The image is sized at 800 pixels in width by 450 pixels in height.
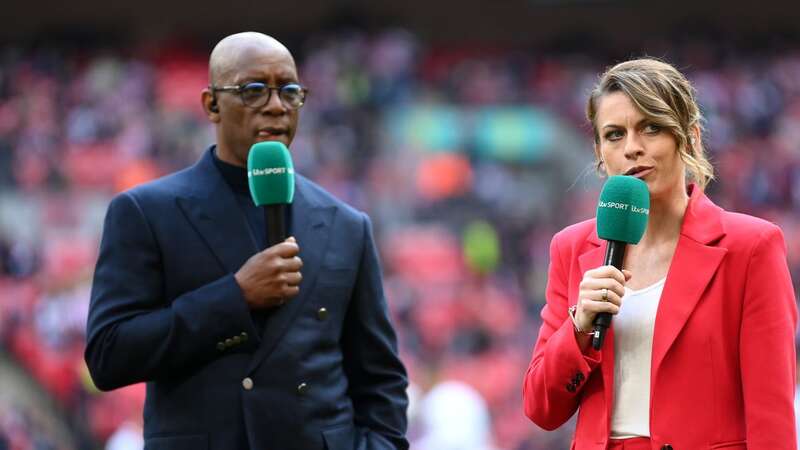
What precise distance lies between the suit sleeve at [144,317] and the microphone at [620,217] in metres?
0.91

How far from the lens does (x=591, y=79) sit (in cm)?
1565

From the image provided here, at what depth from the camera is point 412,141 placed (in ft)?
49.3

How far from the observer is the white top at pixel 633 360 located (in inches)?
107

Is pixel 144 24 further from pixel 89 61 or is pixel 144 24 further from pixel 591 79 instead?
pixel 591 79

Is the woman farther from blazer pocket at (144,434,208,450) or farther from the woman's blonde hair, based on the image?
blazer pocket at (144,434,208,450)

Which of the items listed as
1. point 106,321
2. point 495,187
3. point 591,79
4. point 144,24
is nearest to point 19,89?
point 144,24

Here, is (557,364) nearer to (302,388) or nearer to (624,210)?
(624,210)

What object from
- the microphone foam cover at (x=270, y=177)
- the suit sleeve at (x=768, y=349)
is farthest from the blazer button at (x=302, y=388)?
the suit sleeve at (x=768, y=349)

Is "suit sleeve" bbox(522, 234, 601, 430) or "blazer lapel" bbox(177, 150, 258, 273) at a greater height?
"blazer lapel" bbox(177, 150, 258, 273)

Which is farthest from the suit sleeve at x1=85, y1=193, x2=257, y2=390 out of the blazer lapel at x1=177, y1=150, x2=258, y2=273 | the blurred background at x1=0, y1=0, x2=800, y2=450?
the blurred background at x1=0, y1=0, x2=800, y2=450

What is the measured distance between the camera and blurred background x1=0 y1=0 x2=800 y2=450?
12.7 metres

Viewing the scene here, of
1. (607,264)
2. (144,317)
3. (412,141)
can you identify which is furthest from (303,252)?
(412,141)

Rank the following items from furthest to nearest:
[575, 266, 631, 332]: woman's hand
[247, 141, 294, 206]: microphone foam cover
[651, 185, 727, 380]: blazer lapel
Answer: [247, 141, 294, 206]: microphone foam cover → [651, 185, 727, 380]: blazer lapel → [575, 266, 631, 332]: woman's hand

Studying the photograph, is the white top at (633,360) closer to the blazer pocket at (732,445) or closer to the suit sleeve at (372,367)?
the blazer pocket at (732,445)
